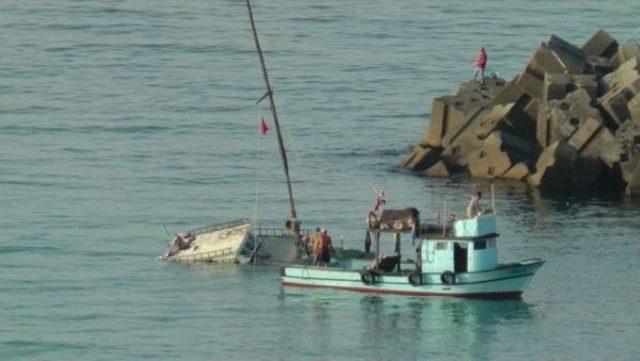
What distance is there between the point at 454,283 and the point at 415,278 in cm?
113

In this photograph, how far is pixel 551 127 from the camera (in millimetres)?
86812

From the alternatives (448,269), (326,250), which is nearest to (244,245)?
(326,250)

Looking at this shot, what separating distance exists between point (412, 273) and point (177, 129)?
112ft

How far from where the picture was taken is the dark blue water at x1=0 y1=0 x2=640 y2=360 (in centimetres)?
6856

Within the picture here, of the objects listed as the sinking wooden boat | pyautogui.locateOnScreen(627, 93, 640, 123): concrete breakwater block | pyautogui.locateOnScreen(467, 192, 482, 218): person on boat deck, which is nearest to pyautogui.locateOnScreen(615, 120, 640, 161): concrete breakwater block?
pyautogui.locateOnScreen(627, 93, 640, 123): concrete breakwater block

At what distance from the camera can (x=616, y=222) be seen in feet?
268

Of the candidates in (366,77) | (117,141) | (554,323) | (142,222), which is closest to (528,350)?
(554,323)

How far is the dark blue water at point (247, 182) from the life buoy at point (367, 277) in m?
0.60

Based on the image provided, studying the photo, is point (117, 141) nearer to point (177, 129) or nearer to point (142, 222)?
point (177, 129)

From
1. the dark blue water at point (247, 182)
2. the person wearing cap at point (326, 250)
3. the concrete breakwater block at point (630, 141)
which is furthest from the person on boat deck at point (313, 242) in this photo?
the concrete breakwater block at point (630, 141)

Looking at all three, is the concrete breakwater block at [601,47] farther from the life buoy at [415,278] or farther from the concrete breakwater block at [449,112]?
the life buoy at [415,278]

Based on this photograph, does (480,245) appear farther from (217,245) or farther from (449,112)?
(449,112)

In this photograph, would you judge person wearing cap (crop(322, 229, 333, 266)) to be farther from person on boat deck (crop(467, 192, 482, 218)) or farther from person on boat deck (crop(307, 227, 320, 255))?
person on boat deck (crop(467, 192, 482, 218))

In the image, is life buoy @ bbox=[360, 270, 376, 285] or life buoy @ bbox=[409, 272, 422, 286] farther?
life buoy @ bbox=[360, 270, 376, 285]
